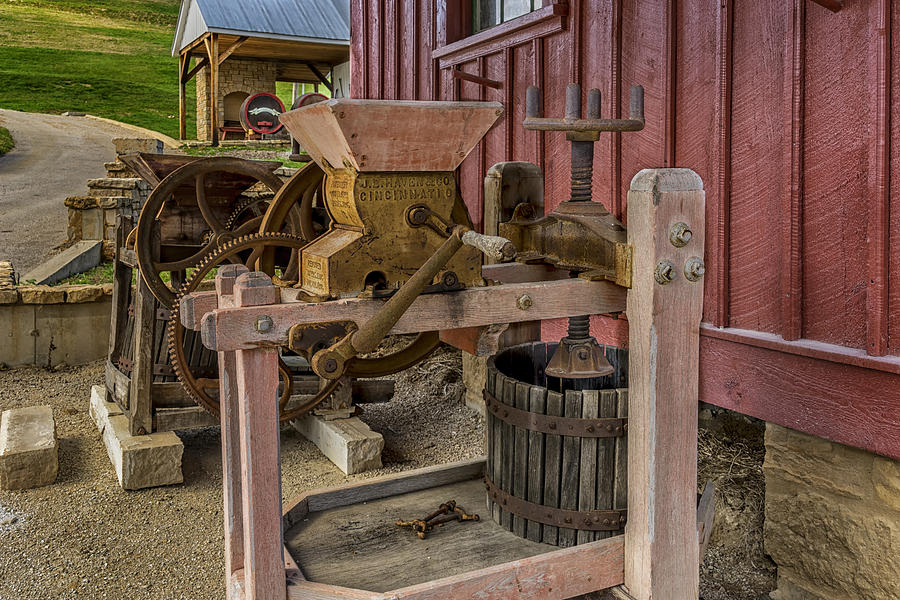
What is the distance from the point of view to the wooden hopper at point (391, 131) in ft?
6.14

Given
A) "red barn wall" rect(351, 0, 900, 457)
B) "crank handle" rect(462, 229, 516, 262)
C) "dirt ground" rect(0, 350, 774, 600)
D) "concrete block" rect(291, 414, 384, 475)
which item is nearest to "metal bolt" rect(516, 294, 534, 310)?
"crank handle" rect(462, 229, 516, 262)

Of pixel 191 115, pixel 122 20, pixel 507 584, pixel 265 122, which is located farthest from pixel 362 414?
pixel 122 20

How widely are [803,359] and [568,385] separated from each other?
91cm

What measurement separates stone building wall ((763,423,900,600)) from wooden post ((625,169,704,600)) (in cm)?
99

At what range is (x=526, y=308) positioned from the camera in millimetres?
2066

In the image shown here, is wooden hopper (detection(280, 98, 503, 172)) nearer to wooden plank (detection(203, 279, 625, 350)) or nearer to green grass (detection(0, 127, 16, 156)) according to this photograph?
wooden plank (detection(203, 279, 625, 350))

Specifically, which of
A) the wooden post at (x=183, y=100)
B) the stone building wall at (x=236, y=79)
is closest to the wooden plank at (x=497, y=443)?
the wooden post at (x=183, y=100)

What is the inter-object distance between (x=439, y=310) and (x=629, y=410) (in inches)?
22.6

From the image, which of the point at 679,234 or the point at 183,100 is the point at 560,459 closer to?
the point at 679,234

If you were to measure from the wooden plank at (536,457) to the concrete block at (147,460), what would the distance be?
281 centimetres

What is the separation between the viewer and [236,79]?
20.8 m

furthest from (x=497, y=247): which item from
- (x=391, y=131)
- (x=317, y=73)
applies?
(x=317, y=73)

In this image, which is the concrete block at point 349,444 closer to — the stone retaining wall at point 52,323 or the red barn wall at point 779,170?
the red barn wall at point 779,170

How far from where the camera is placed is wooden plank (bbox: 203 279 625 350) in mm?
1783
